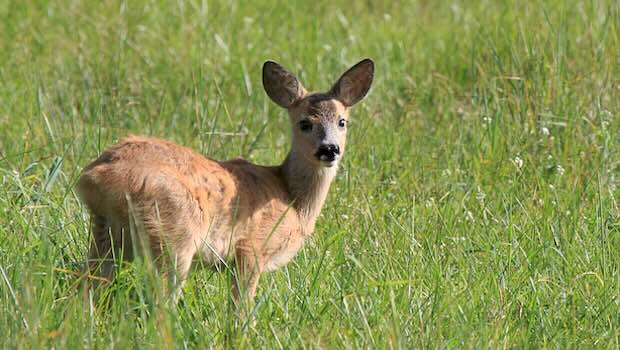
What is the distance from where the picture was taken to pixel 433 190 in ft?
20.3

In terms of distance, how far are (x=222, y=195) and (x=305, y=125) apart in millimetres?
841

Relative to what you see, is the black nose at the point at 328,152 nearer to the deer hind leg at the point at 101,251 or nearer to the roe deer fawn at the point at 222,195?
the roe deer fawn at the point at 222,195

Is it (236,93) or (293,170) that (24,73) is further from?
(293,170)

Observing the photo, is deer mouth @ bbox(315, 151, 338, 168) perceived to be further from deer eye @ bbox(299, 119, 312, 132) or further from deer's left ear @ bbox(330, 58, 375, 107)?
deer's left ear @ bbox(330, 58, 375, 107)

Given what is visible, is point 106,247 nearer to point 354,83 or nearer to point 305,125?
point 305,125

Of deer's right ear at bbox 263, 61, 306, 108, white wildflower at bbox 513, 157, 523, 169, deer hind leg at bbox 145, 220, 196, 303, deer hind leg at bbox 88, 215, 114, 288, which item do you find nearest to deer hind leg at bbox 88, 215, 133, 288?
deer hind leg at bbox 88, 215, 114, 288

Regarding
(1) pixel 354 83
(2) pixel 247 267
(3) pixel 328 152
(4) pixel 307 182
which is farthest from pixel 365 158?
(2) pixel 247 267

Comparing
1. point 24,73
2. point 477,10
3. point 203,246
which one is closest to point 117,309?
point 203,246

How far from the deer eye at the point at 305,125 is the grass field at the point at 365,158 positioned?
410 millimetres

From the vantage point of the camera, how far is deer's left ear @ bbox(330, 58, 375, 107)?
6.04m

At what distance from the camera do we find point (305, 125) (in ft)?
19.1

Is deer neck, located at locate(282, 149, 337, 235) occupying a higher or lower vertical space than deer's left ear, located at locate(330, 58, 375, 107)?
lower

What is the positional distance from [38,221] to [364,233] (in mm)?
1325

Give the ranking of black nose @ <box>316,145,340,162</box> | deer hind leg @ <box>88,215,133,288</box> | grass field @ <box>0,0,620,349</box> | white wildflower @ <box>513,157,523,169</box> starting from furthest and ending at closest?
white wildflower @ <box>513,157,523,169</box> → black nose @ <box>316,145,340,162</box> → deer hind leg @ <box>88,215,133,288</box> → grass field @ <box>0,0,620,349</box>
